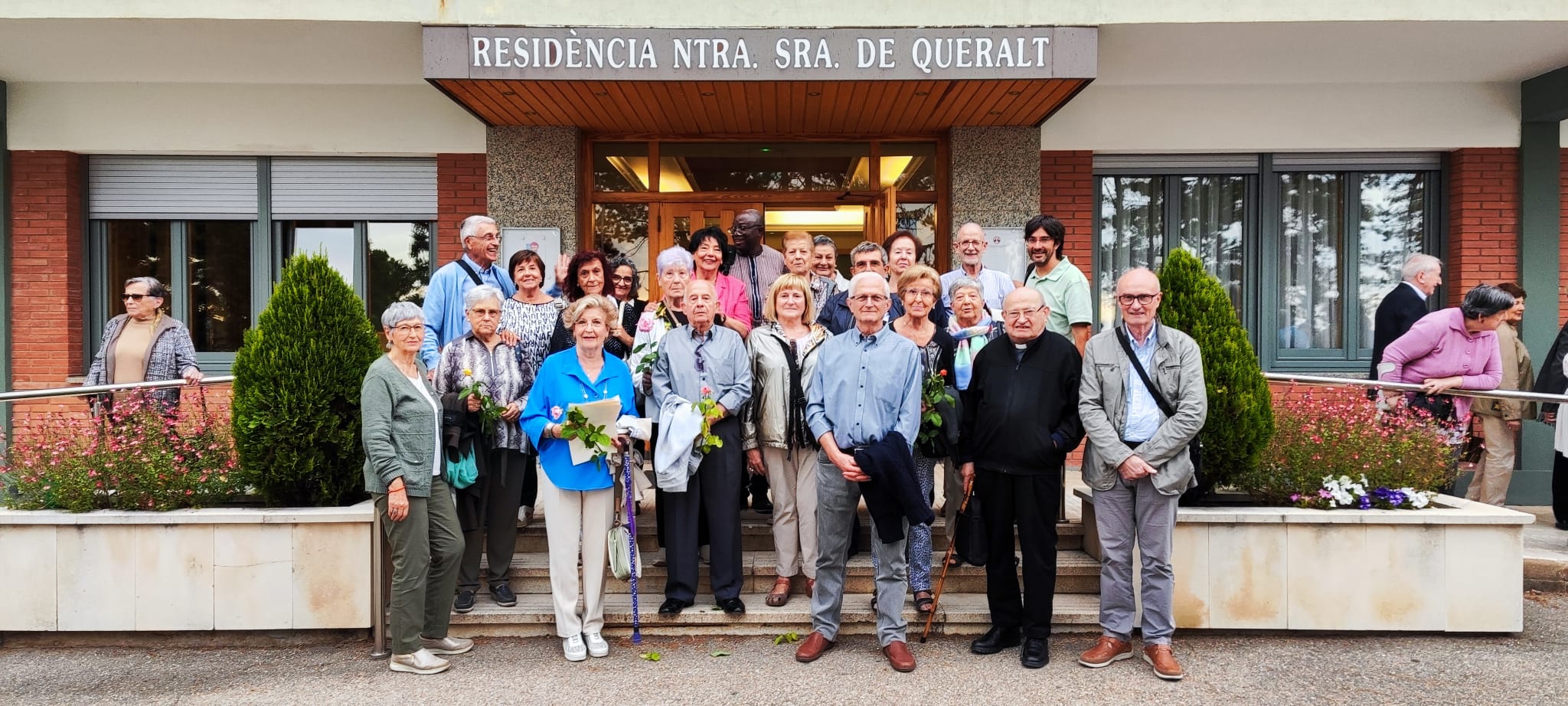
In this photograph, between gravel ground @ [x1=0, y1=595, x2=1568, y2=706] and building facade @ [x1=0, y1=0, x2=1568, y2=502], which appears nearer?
gravel ground @ [x1=0, y1=595, x2=1568, y2=706]

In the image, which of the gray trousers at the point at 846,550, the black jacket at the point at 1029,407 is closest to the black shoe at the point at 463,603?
the gray trousers at the point at 846,550

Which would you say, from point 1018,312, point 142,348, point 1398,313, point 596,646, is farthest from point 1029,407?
point 142,348

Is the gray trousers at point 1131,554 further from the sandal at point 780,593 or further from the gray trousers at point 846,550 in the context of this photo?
the sandal at point 780,593

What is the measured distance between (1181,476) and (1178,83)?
5696 mm

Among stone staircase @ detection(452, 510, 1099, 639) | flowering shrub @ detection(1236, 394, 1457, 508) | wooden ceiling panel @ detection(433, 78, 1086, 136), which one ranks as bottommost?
stone staircase @ detection(452, 510, 1099, 639)

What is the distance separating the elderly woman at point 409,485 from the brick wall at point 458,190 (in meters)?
4.48

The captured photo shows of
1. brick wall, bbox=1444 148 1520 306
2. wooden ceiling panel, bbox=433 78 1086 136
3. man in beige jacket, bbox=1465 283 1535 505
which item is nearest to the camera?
man in beige jacket, bbox=1465 283 1535 505

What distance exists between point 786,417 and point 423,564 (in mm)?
1960

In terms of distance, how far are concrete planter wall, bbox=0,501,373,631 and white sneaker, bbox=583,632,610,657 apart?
1401 mm

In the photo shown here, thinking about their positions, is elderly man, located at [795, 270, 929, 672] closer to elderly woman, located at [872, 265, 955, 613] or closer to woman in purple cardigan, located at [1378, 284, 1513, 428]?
elderly woman, located at [872, 265, 955, 613]

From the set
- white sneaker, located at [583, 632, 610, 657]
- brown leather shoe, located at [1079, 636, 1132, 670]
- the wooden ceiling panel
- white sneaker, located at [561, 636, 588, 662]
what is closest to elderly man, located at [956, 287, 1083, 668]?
brown leather shoe, located at [1079, 636, 1132, 670]

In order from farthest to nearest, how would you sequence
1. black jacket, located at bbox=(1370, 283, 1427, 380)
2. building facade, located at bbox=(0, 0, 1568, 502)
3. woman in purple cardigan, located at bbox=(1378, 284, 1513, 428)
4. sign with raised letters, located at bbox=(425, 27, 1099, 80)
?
building facade, located at bbox=(0, 0, 1568, 502) → black jacket, located at bbox=(1370, 283, 1427, 380) → sign with raised letters, located at bbox=(425, 27, 1099, 80) → woman in purple cardigan, located at bbox=(1378, 284, 1513, 428)

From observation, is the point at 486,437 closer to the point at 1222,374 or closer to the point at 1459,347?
the point at 1222,374

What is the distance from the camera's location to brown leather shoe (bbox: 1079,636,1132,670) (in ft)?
14.7
